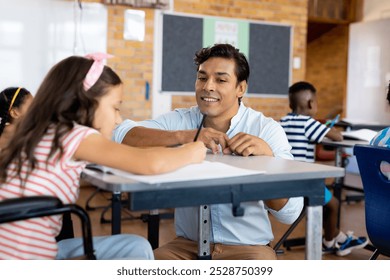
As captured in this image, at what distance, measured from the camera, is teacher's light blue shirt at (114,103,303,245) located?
1.69 metres

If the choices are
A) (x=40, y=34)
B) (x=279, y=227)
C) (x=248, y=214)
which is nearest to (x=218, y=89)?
(x=248, y=214)

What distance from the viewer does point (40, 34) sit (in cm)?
460

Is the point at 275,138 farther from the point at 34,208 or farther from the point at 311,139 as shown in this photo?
the point at 311,139

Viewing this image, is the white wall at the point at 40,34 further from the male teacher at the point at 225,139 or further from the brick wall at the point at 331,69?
the brick wall at the point at 331,69

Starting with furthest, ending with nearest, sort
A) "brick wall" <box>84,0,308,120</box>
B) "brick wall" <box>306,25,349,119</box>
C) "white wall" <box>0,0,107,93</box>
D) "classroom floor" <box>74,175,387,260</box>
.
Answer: "brick wall" <box>306,25,349,119</box>, "brick wall" <box>84,0,308,120</box>, "white wall" <box>0,0,107,93</box>, "classroom floor" <box>74,175,387,260</box>

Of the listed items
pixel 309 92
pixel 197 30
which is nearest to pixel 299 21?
pixel 197 30

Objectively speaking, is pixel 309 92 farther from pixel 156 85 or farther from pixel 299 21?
pixel 299 21

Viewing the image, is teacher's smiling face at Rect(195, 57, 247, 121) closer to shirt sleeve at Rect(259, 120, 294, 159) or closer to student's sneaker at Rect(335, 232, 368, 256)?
shirt sleeve at Rect(259, 120, 294, 159)

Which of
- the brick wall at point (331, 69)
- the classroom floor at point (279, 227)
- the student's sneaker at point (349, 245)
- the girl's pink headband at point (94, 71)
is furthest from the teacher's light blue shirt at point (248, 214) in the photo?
the brick wall at point (331, 69)

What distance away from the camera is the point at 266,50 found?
222 inches

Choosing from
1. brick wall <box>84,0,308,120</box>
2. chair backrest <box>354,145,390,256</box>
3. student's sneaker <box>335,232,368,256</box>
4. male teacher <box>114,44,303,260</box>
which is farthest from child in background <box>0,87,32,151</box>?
brick wall <box>84,0,308,120</box>

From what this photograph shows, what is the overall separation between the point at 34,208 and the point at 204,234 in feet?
2.36

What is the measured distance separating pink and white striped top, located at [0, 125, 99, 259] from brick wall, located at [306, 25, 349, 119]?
21.9ft

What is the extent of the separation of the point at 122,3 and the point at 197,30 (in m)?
0.84
